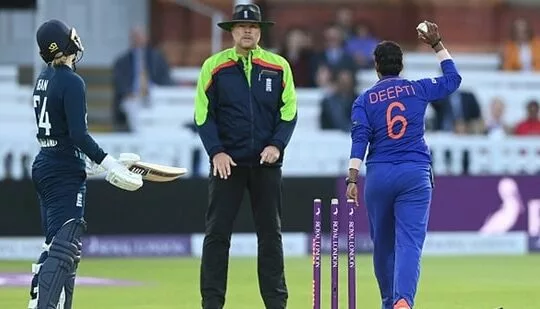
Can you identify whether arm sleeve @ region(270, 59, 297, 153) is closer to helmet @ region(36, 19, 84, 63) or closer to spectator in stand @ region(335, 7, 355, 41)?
helmet @ region(36, 19, 84, 63)

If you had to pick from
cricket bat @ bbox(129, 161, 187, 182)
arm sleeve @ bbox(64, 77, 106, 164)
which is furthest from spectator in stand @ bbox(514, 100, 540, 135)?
arm sleeve @ bbox(64, 77, 106, 164)

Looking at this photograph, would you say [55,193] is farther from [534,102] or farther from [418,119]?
[534,102]

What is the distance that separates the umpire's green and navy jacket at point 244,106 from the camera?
12.2 metres

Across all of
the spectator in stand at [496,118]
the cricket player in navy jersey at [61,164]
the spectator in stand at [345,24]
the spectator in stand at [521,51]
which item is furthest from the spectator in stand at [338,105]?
the cricket player in navy jersey at [61,164]

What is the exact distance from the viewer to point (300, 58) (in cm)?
2427

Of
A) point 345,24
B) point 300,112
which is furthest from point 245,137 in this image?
point 345,24

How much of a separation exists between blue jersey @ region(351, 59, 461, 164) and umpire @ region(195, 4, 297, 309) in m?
0.58

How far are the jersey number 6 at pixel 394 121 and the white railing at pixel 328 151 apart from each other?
8.76 meters

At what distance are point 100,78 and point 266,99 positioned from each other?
13.5 m

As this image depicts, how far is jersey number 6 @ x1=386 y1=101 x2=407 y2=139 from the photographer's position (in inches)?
472

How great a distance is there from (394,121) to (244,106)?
1.09 metres

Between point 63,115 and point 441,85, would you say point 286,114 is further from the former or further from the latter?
point 63,115

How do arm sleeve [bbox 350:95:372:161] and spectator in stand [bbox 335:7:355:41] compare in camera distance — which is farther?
spectator in stand [bbox 335:7:355:41]

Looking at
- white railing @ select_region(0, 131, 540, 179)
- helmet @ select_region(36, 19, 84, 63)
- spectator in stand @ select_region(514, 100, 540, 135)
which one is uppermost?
helmet @ select_region(36, 19, 84, 63)
